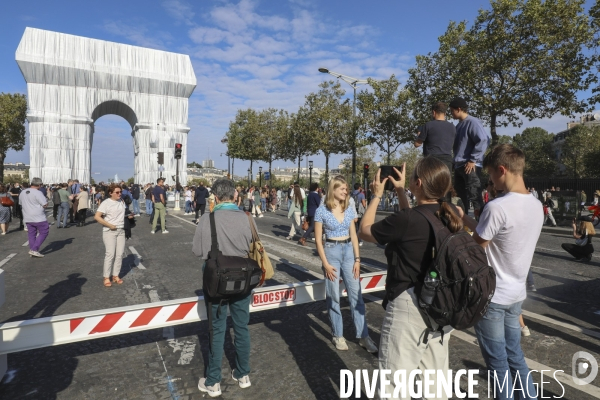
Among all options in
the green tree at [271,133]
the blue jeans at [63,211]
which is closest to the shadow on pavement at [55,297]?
the blue jeans at [63,211]

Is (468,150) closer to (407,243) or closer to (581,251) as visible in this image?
(407,243)

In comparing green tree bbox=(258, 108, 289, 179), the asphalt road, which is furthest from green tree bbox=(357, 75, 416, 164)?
the asphalt road

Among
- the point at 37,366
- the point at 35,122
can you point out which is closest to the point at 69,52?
the point at 35,122

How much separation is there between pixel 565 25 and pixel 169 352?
2286cm

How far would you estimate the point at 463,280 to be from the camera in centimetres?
204

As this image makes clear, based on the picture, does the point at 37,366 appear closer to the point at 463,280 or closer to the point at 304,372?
the point at 304,372

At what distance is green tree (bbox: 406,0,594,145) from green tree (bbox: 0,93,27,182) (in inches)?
2073

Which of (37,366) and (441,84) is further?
(441,84)

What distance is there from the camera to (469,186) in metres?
4.70

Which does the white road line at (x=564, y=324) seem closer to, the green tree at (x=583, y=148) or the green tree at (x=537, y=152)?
the green tree at (x=583, y=148)

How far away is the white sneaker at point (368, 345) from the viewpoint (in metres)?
3.95

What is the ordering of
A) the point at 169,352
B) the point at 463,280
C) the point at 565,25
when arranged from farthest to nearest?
the point at 565,25, the point at 169,352, the point at 463,280

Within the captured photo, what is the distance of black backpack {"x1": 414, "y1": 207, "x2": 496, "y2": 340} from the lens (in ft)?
6.67

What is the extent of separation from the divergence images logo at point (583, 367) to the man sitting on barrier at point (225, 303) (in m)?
2.78
